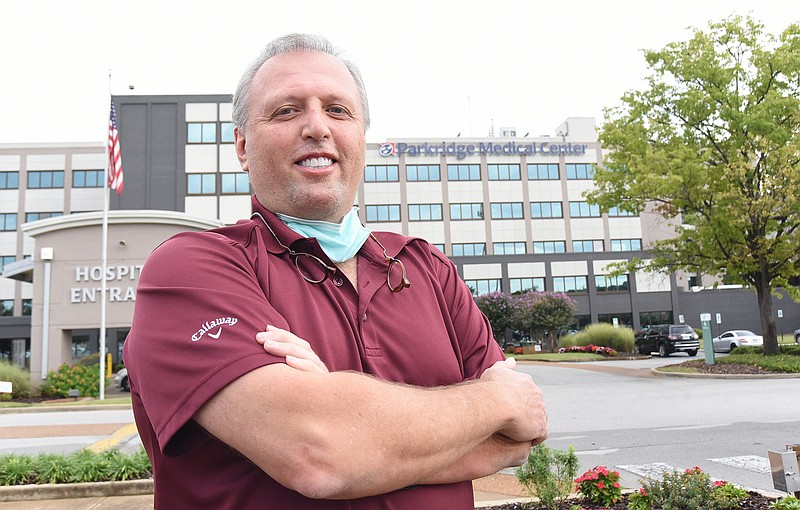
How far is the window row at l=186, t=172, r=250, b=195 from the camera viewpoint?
46125mm

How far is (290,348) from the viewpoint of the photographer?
1636 mm

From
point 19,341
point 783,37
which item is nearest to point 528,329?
point 783,37

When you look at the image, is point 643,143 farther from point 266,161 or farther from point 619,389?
point 266,161

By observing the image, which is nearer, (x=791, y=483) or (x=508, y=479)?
(x=791, y=483)

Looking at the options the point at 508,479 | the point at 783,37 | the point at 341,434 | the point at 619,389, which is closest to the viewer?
the point at 341,434

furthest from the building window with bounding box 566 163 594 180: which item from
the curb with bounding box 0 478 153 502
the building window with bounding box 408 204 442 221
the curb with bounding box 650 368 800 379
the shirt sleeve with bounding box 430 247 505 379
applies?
the shirt sleeve with bounding box 430 247 505 379

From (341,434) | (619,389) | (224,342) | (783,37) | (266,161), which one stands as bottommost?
(619,389)

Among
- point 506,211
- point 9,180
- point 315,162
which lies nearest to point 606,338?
point 506,211

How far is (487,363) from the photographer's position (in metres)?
2.29

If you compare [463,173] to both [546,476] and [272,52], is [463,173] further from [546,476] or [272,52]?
[272,52]

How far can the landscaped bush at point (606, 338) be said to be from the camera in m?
39.8

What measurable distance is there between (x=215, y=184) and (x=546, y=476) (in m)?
43.9

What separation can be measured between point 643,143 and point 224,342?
24270 mm

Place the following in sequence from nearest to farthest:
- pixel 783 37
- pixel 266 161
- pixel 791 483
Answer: pixel 266 161 → pixel 791 483 → pixel 783 37
